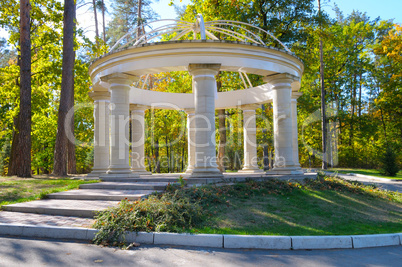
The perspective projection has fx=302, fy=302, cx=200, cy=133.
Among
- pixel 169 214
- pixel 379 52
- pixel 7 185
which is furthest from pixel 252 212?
pixel 379 52

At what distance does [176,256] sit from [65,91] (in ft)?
48.1

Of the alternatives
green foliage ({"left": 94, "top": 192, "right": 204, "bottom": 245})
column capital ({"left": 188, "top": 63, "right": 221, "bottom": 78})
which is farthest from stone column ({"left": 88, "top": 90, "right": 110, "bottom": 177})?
green foliage ({"left": 94, "top": 192, "right": 204, "bottom": 245})

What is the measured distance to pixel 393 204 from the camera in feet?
33.2

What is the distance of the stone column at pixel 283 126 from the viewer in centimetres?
1256

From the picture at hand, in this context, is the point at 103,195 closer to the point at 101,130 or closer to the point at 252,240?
the point at 252,240

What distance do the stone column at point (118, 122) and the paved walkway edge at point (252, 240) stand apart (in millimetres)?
5852

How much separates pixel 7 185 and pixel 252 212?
404 inches

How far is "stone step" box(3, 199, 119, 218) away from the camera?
7944 mm

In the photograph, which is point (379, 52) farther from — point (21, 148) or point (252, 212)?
point (21, 148)

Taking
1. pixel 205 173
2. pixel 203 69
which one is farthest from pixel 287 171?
pixel 203 69

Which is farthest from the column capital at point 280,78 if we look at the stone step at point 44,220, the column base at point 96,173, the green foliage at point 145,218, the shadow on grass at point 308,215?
the column base at point 96,173

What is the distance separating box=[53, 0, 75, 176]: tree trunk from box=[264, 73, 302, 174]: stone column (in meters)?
11.5

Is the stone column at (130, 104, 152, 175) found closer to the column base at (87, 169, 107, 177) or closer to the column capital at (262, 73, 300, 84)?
the column base at (87, 169, 107, 177)

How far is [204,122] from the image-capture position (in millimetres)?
10977
